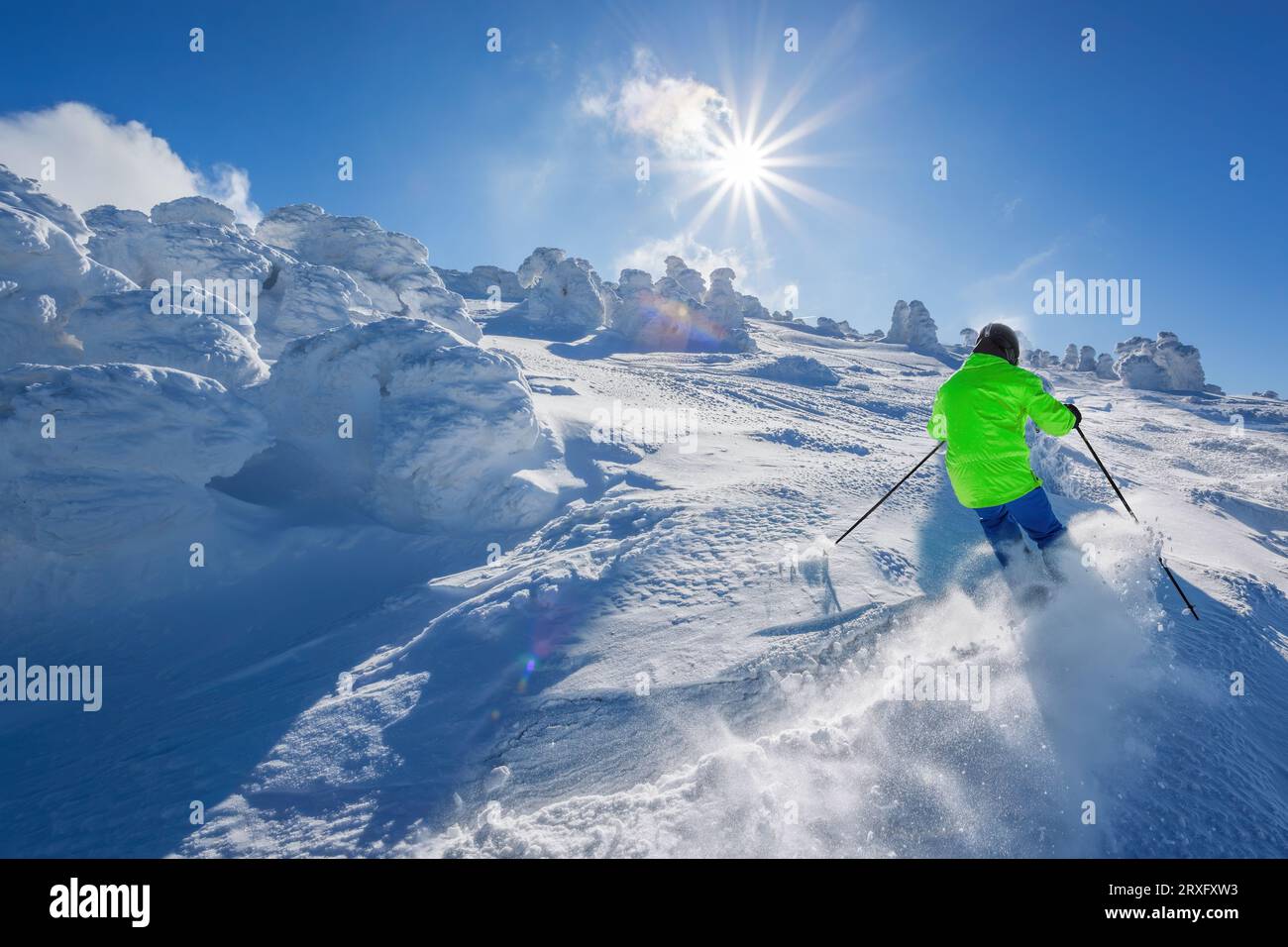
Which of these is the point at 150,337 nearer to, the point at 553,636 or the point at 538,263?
the point at 553,636

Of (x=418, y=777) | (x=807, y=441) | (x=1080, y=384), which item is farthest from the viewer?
(x=1080, y=384)

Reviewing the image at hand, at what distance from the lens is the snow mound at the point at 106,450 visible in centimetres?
664

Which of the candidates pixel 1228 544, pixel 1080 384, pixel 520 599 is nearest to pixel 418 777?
pixel 520 599

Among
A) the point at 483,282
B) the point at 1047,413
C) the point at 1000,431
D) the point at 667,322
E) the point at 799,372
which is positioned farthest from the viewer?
the point at 483,282

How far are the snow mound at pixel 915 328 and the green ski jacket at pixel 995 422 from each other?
48.6 metres

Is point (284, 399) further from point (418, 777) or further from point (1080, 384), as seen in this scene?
point (1080, 384)

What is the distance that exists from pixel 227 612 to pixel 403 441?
10.7 feet

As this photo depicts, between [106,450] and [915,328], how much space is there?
53808mm

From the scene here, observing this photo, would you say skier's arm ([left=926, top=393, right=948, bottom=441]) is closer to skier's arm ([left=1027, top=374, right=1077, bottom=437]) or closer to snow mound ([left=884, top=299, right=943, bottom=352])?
skier's arm ([left=1027, top=374, right=1077, bottom=437])

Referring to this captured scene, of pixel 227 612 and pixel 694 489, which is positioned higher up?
pixel 694 489

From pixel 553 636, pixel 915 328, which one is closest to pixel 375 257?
pixel 553 636

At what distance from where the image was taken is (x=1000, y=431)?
161 inches

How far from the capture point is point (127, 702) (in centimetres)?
527

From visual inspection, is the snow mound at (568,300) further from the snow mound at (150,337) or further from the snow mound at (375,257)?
the snow mound at (150,337)
